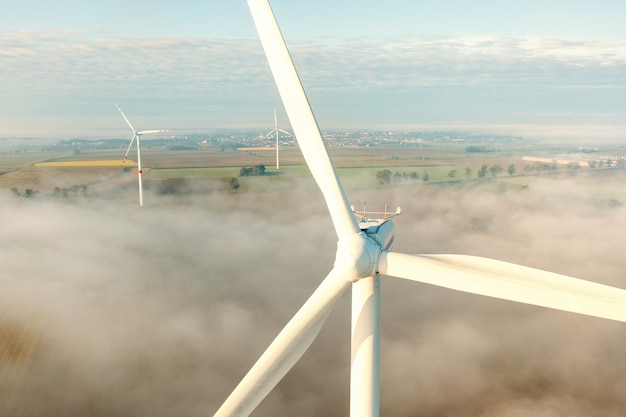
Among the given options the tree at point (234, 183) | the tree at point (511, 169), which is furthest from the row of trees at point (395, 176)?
the tree at point (234, 183)

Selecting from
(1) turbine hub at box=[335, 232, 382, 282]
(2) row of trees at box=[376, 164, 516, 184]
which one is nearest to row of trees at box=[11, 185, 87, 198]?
(2) row of trees at box=[376, 164, 516, 184]

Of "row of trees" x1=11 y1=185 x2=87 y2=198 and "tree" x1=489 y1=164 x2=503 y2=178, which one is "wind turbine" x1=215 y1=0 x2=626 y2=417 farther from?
"tree" x1=489 y1=164 x2=503 y2=178

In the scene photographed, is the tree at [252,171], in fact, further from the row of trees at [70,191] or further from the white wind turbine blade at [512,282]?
the white wind turbine blade at [512,282]

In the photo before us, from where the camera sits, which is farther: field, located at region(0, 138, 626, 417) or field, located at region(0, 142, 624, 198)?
field, located at region(0, 142, 624, 198)

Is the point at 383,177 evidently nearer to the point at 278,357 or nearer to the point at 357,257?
the point at 278,357

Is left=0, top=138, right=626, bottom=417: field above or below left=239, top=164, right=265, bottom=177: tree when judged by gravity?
below

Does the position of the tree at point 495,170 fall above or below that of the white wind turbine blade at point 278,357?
below

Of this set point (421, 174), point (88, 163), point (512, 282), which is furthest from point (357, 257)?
point (88, 163)

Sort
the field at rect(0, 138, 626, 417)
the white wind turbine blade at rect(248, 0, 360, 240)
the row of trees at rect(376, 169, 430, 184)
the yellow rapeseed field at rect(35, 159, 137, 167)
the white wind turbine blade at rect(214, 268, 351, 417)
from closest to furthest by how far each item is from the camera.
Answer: the white wind turbine blade at rect(214, 268, 351, 417) < the white wind turbine blade at rect(248, 0, 360, 240) < the field at rect(0, 138, 626, 417) < the row of trees at rect(376, 169, 430, 184) < the yellow rapeseed field at rect(35, 159, 137, 167)
